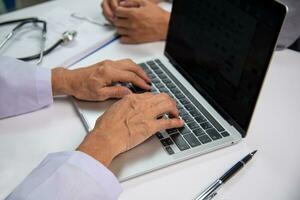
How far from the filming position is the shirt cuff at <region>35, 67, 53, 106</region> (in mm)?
734

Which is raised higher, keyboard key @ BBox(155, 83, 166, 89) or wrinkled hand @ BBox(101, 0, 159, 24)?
wrinkled hand @ BBox(101, 0, 159, 24)

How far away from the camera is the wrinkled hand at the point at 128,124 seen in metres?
0.58

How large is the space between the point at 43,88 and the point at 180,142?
317mm

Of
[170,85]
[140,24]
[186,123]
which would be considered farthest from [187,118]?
[140,24]

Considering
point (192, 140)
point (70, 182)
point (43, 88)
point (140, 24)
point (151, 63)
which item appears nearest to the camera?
point (70, 182)

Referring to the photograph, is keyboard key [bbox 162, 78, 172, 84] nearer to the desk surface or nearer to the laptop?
the laptop

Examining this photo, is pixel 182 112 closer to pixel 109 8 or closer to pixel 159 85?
pixel 159 85

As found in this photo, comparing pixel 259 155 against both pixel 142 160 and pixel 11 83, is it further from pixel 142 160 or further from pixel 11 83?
pixel 11 83

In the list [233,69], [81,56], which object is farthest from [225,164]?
[81,56]

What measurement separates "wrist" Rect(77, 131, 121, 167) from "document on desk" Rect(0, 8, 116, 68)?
1.04 feet

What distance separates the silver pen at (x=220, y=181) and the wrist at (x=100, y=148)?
154mm

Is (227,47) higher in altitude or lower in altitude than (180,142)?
higher

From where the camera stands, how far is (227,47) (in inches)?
26.2

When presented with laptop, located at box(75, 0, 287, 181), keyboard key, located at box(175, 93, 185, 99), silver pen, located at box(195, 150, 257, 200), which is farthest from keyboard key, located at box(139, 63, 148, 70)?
silver pen, located at box(195, 150, 257, 200)
